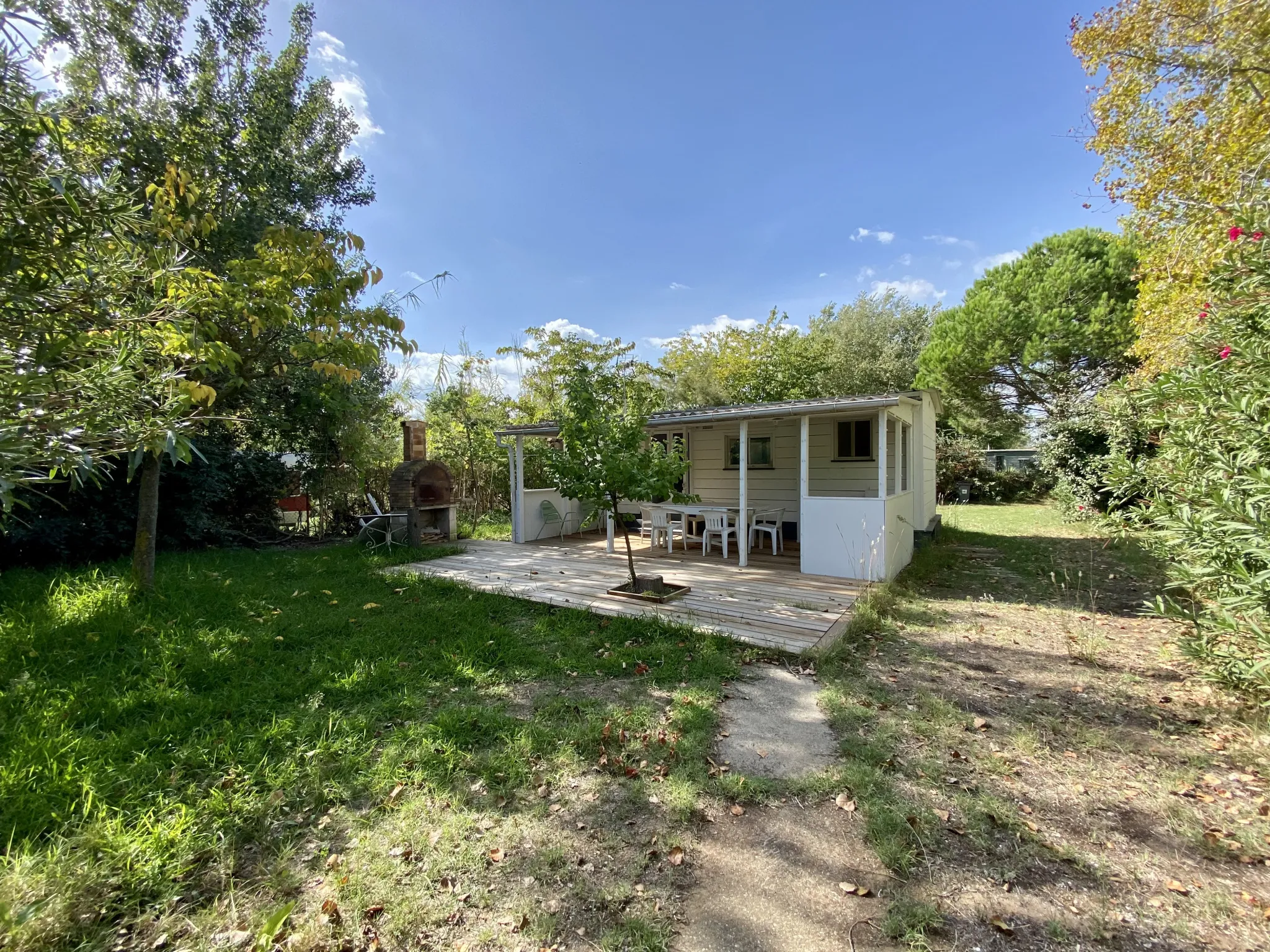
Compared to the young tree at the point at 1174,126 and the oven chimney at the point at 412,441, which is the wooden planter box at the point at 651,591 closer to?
the young tree at the point at 1174,126

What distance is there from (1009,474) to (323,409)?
73.7ft

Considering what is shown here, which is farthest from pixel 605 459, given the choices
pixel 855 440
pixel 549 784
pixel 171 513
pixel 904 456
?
pixel 171 513

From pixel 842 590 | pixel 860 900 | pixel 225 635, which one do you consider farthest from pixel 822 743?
pixel 225 635

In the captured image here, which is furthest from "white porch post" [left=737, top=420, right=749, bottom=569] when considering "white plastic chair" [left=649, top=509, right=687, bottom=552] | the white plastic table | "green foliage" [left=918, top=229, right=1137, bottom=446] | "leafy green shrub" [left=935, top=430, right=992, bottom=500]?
"leafy green shrub" [left=935, top=430, right=992, bottom=500]

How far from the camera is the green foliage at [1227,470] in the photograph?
267 cm

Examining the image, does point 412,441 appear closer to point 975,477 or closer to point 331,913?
point 331,913

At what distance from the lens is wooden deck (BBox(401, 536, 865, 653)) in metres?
4.89

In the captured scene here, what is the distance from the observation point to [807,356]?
56.8ft

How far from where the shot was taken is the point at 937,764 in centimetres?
269

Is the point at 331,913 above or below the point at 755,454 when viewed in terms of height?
below

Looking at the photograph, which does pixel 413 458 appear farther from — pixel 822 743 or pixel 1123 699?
pixel 1123 699

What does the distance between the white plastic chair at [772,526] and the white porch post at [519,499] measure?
470 centimetres

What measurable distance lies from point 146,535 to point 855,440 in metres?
10.6

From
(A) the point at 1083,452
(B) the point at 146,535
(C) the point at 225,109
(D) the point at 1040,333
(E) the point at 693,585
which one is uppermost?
(C) the point at 225,109
